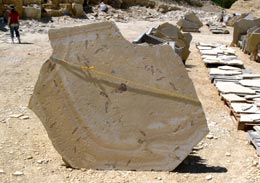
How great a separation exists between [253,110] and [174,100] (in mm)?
2716

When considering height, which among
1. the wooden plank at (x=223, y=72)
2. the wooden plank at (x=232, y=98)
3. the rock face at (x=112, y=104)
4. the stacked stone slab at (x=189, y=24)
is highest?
the rock face at (x=112, y=104)

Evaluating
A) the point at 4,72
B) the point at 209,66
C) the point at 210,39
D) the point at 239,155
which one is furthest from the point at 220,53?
the point at 239,155

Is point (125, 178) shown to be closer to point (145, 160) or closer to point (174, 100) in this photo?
point (145, 160)

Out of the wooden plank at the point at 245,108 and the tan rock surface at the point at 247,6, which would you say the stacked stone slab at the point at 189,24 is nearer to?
the tan rock surface at the point at 247,6

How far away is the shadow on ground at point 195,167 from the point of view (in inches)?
224

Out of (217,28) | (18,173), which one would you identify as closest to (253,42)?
(217,28)

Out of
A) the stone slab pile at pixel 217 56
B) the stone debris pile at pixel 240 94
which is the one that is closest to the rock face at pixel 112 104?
the stone debris pile at pixel 240 94

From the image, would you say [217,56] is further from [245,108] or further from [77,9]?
[77,9]

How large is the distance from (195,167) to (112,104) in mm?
1400

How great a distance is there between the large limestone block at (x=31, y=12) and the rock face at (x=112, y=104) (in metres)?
14.4

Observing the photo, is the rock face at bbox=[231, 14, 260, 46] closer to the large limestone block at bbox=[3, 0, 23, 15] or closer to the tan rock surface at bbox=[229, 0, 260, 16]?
the large limestone block at bbox=[3, 0, 23, 15]

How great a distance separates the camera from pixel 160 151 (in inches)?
221

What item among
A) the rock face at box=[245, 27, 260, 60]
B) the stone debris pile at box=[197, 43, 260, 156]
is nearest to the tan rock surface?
the rock face at box=[245, 27, 260, 60]

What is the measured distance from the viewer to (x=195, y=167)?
19.1 feet
